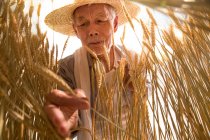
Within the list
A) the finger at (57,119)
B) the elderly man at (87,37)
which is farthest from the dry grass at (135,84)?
the elderly man at (87,37)

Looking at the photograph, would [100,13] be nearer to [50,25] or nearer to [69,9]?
[69,9]

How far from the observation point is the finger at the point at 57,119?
1.90ft

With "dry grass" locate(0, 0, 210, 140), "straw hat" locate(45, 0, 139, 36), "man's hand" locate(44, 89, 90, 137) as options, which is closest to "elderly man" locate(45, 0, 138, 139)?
"straw hat" locate(45, 0, 139, 36)

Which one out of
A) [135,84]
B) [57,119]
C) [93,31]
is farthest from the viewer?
[93,31]

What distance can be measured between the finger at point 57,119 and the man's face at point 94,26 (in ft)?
2.14

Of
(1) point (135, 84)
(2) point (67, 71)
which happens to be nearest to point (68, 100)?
(1) point (135, 84)

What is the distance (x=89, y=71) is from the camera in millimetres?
1285

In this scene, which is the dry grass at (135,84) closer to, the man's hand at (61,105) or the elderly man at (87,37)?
the man's hand at (61,105)

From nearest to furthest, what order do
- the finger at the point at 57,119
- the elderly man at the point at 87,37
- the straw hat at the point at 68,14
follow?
the finger at the point at 57,119, the elderly man at the point at 87,37, the straw hat at the point at 68,14

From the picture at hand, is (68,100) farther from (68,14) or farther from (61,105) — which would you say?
(68,14)

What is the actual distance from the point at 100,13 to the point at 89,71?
0.22 m

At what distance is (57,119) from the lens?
0.58 metres

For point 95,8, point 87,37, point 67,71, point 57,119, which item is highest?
point 95,8

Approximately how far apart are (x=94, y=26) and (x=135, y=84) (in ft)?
1.17
